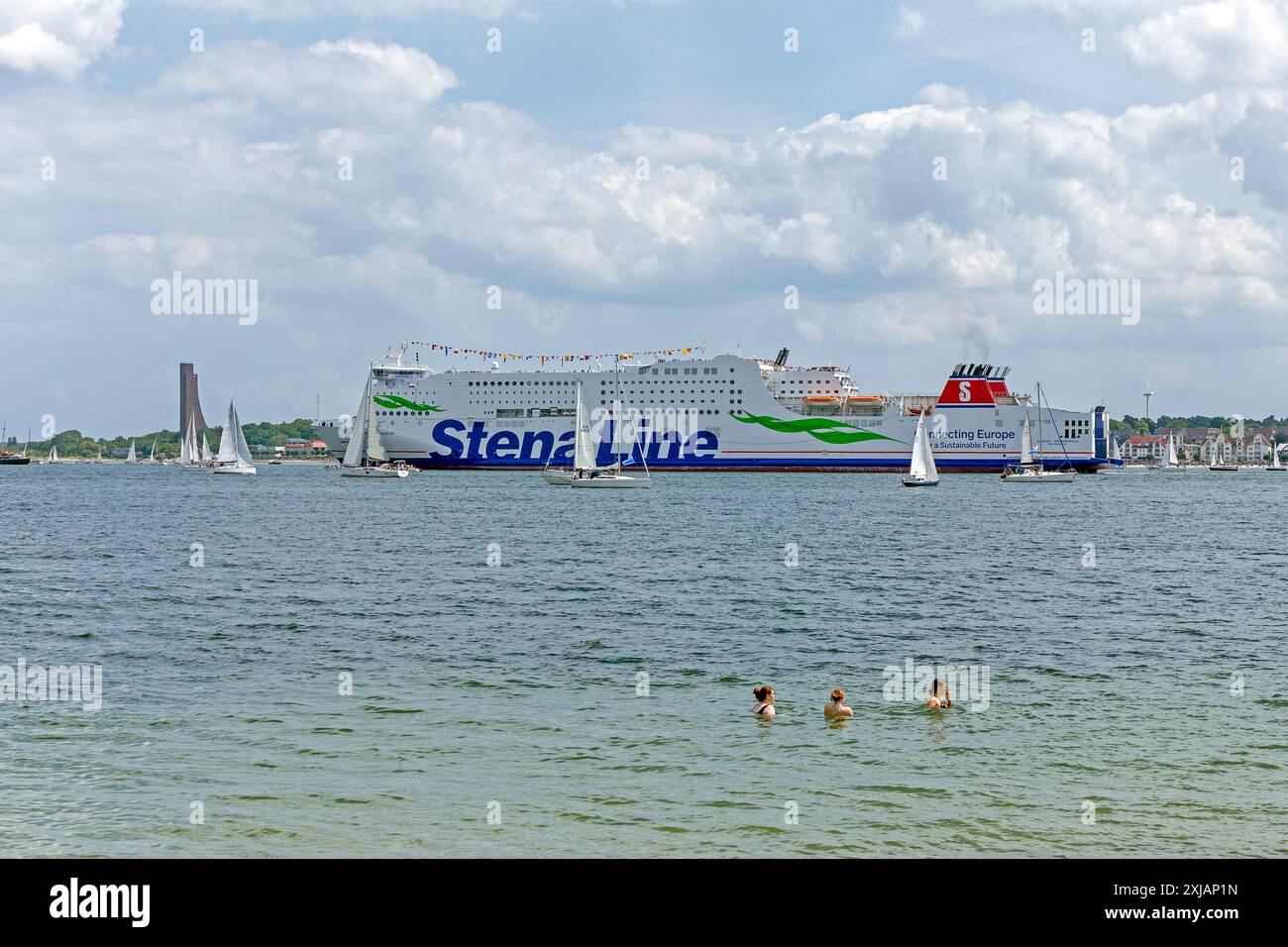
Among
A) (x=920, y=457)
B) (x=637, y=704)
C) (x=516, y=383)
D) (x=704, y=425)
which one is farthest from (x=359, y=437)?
(x=637, y=704)

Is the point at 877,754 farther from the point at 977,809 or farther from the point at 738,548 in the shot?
the point at 738,548

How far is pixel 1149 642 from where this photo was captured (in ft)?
75.4

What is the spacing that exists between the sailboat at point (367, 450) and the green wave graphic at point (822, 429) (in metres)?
36.2

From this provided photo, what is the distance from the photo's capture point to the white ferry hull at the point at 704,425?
361 feet

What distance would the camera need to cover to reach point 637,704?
17109mm

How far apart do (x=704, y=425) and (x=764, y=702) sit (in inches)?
3845

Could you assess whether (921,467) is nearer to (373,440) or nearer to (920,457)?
(920,457)

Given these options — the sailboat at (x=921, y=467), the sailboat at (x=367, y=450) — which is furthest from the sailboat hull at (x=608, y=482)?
the sailboat at (x=367, y=450)

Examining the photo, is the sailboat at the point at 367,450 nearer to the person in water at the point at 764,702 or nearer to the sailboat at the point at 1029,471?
the sailboat at the point at 1029,471

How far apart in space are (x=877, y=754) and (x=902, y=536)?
34236mm

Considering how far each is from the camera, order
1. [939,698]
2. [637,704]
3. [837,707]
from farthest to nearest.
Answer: [637,704], [939,698], [837,707]
